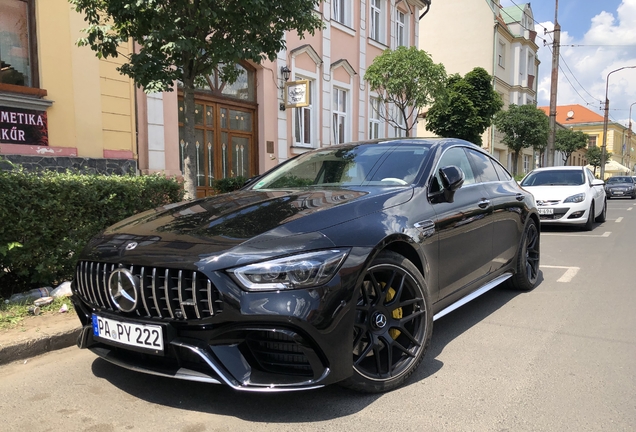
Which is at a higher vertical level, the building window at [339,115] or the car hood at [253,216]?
the building window at [339,115]

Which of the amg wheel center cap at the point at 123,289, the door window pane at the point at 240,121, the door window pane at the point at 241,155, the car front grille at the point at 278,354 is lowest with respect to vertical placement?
the car front grille at the point at 278,354

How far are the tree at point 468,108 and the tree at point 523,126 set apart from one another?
8811mm

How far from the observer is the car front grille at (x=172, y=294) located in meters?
2.36

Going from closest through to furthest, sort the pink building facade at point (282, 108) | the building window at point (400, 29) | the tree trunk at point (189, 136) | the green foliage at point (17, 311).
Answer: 1. the green foliage at point (17, 311)
2. the tree trunk at point (189, 136)
3. the pink building facade at point (282, 108)
4. the building window at point (400, 29)

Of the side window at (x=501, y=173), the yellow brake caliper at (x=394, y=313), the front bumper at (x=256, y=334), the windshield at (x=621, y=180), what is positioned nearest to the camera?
the front bumper at (x=256, y=334)

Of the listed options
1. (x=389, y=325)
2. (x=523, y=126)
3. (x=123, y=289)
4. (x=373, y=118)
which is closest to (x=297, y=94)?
(x=373, y=118)

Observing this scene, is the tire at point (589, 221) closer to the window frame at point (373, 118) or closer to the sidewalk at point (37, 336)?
the window frame at point (373, 118)

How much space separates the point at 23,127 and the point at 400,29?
15008 mm

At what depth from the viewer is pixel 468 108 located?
1677cm

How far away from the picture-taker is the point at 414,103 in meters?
12.7

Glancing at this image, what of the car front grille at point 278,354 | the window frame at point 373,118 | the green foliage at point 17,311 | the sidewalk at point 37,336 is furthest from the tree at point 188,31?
the window frame at point 373,118

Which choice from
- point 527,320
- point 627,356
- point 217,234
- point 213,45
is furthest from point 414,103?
point 217,234

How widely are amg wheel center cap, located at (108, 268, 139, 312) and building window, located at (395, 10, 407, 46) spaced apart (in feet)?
58.8

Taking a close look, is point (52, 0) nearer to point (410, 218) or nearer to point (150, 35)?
point (150, 35)
